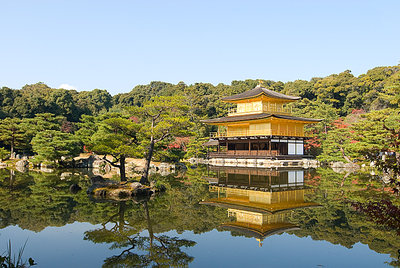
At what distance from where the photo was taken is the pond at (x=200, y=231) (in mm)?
6336

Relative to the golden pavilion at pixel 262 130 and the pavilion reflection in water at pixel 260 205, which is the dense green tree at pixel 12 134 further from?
the pavilion reflection in water at pixel 260 205

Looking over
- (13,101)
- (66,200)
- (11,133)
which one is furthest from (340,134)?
(13,101)

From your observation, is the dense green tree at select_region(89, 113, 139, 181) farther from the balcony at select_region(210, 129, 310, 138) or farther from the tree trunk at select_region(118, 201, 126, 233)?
the balcony at select_region(210, 129, 310, 138)

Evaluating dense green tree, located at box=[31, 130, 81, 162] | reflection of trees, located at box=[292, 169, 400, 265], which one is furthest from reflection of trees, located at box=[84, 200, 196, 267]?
dense green tree, located at box=[31, 130, 81, 162]

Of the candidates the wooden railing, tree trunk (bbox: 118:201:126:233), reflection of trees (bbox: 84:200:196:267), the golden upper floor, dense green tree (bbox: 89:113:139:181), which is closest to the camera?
reflection of trees (bbox: 84:200:196:267)

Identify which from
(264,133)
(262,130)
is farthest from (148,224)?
(262,130)

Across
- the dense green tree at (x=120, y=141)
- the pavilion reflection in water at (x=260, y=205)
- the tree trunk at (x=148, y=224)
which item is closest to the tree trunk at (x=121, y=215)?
the tree trunk at (x=148, y=224)

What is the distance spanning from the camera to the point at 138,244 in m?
7.04

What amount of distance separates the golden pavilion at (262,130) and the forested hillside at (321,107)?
Answer: 3382 mm

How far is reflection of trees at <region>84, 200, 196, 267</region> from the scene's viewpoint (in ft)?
19.9

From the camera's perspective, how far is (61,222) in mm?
9305

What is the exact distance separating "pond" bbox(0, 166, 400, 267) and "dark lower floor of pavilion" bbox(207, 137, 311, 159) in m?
19.1

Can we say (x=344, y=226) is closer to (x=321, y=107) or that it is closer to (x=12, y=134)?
(x=12, y=134)

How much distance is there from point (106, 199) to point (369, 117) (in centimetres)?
2439
